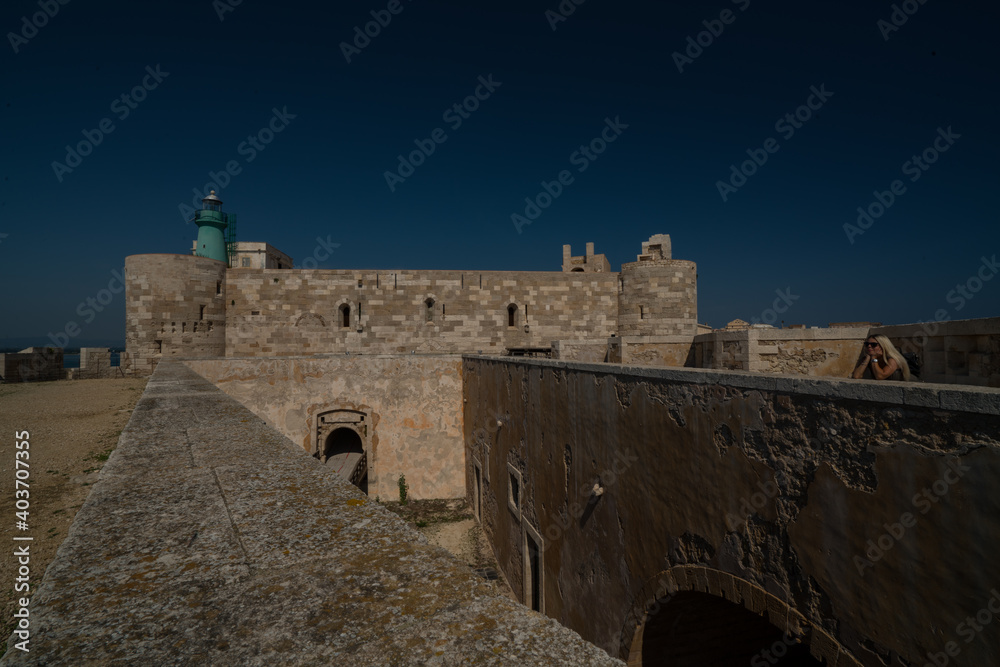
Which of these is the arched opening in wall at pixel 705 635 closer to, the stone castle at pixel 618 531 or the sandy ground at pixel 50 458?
the stone castle at pixel 618 531

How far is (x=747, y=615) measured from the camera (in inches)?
185

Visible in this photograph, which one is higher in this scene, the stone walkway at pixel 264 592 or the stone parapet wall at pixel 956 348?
the stone parapet wall at pixel 956 348

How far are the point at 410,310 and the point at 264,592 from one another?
16.9 m

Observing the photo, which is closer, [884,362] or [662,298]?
[884,362]

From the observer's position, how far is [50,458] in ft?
19.9

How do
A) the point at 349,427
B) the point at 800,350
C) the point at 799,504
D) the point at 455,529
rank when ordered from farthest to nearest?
1. the point at 349,427
2. the point at 455,529
3. the point at 800,350
4. the point at 799,504

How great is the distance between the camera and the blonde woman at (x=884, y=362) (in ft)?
15.7

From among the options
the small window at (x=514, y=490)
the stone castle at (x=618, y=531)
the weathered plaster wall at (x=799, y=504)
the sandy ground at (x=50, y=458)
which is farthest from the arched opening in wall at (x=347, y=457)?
the weathered plaster wall at (x=799, y=504)

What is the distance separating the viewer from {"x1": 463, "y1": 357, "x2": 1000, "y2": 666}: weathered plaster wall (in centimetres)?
204

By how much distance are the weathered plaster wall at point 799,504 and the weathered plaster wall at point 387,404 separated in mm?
7517

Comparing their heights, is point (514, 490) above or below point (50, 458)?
below

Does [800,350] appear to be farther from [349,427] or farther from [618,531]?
[349,427]

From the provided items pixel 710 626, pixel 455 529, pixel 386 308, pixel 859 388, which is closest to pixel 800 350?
pixel 710 626

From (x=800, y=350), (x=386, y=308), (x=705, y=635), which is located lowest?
(x=705, y=635)
